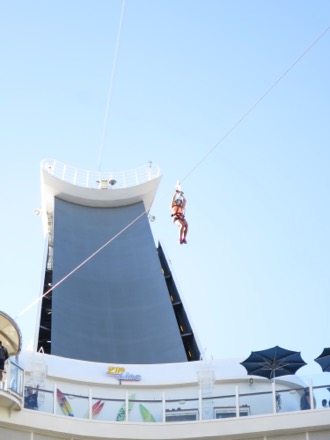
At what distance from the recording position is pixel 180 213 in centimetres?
3016

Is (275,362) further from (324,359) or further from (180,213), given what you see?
(180,213)

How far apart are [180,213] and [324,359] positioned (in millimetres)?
6352

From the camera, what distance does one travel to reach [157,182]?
46.8 m

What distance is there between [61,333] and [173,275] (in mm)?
9746

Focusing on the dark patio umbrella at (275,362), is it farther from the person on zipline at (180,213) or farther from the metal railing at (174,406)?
the person on zipline at (180,213)

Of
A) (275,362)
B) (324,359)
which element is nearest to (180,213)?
(275,362)

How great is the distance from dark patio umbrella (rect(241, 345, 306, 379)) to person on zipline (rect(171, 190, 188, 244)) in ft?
14.8

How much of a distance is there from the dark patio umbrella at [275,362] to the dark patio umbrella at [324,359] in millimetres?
482

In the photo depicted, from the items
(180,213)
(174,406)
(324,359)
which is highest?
(180,213)

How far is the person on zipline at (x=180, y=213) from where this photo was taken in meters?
30.0

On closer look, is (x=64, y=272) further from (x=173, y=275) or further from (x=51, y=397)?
(x=51, y=397)

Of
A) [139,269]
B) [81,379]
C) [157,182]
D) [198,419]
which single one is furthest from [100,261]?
[198,419]

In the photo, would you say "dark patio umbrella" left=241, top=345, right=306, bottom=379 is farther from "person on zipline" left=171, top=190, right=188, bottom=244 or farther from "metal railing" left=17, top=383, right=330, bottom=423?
"person on zipline" left=171, top=190, right=188, bottom=244

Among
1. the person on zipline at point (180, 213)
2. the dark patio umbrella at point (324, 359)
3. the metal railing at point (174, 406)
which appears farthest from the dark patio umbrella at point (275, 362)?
the person on zipline at point (180, 213)
